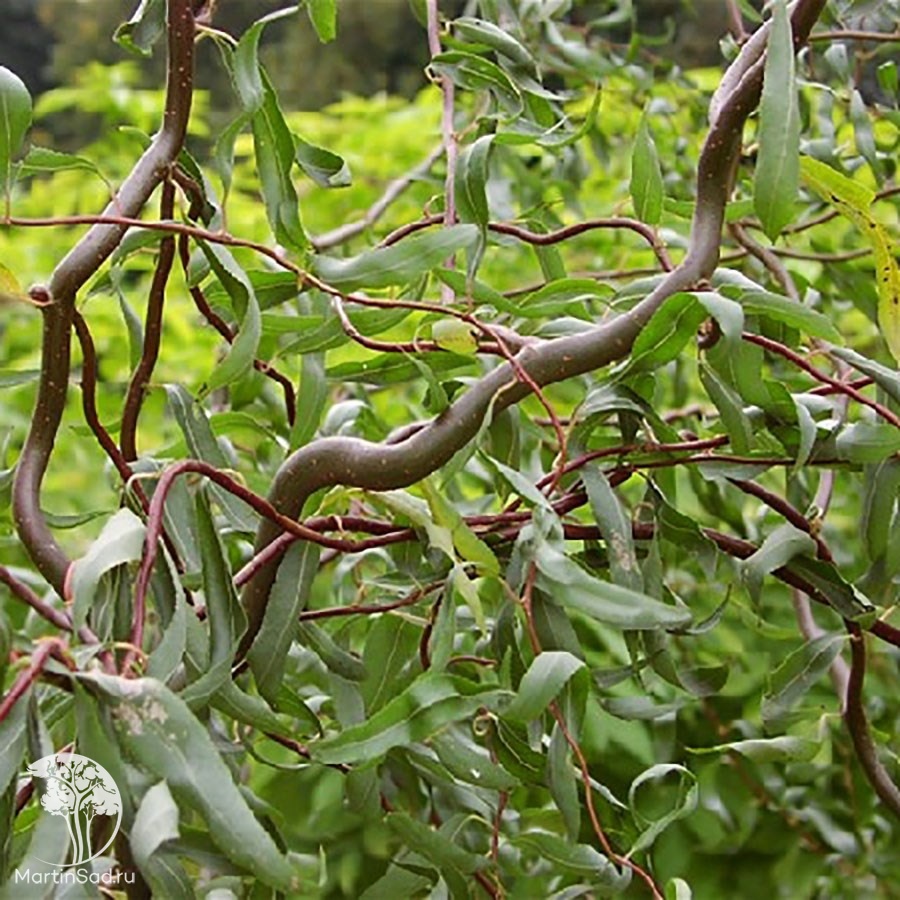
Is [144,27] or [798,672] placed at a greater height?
[144,27]

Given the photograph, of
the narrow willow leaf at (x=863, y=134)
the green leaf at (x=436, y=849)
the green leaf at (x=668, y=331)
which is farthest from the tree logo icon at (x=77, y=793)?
the narrow willow leaf at (x=863, y=134)

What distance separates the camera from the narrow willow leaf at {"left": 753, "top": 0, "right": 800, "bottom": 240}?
470mm

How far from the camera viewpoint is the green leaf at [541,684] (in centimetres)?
47

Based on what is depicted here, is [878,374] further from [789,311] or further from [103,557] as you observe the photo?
[103,557]

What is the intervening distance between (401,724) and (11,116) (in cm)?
25

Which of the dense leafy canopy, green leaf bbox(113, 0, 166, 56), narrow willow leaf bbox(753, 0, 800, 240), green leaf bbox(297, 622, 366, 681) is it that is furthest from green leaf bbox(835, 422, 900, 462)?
green leaf bbox(113, 0, 166, 56)

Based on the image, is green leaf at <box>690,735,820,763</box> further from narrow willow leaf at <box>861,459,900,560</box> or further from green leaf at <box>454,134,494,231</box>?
green leaf at <box>454,134,494,231</box>

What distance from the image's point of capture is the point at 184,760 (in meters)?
0.39

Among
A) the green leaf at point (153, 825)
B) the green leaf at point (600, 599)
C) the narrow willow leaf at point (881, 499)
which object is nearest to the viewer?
the green leaf at point (153, 825)

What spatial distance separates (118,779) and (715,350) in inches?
10.5

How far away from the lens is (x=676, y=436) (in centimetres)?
57

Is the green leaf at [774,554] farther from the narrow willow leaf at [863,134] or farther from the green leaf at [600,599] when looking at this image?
the narrow willow leaf at [863,134]

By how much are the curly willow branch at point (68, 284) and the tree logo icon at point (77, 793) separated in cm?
10

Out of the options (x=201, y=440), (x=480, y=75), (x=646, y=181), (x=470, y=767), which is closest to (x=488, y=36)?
(x=480, y=75)
